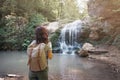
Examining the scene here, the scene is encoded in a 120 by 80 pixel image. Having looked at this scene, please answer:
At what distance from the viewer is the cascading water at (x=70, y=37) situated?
62.1 ft

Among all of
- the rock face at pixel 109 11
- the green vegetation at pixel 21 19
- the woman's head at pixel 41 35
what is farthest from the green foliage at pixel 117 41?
the woman's head at pixel 41 35

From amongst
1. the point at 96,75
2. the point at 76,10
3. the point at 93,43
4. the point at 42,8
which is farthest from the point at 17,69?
the point at 76,10

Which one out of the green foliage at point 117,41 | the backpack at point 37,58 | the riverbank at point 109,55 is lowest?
the riverbank at point 109,55

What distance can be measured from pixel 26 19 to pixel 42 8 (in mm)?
3528

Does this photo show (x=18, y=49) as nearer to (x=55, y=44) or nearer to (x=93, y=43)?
(x=55, y=44)

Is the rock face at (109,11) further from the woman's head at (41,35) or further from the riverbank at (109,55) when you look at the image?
the woman's head at (41,35)

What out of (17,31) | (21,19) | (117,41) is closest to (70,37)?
(17,31)

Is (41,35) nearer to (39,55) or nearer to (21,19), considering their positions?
(39,55)

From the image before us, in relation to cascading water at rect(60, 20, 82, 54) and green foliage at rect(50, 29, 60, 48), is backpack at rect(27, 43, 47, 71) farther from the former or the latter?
green foliage at rect(50, 29, 60, 48)

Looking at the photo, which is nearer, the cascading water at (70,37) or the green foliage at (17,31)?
the cascading water at (70,37)

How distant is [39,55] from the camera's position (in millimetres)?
4512

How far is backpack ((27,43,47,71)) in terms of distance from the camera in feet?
14.8

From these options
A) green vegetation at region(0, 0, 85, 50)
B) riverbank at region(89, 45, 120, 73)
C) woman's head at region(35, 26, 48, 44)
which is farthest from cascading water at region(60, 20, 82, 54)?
woman's head at region(35, 26, 48, 44)

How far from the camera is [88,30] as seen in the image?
19.0m
